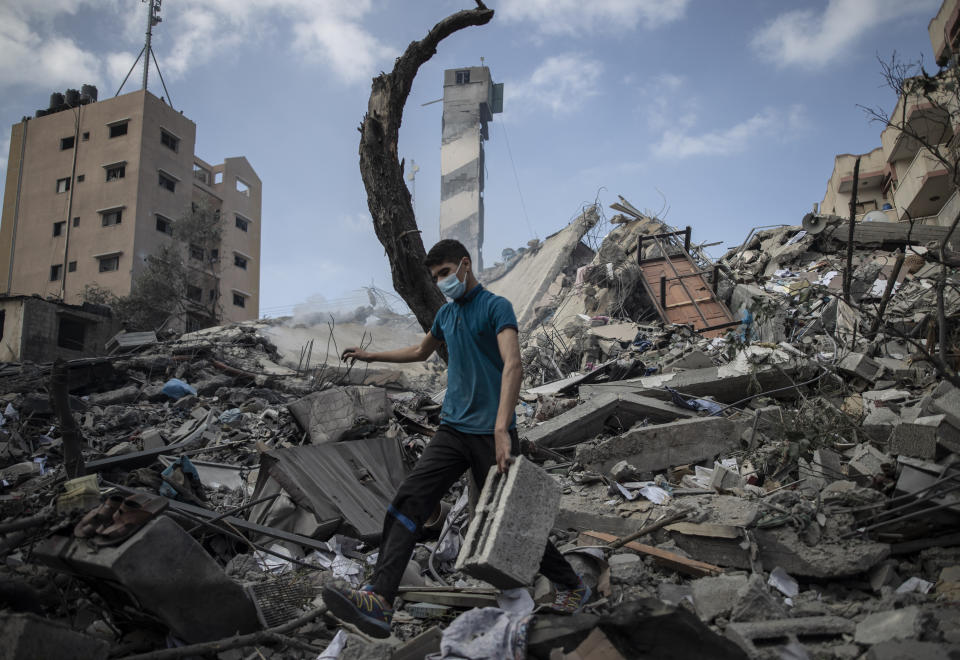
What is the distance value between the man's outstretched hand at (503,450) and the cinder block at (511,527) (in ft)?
0.10

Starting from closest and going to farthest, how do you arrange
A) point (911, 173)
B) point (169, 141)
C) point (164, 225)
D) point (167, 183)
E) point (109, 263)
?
point (911, 173)
point (109, 263)
point (164, 225)
point (167, 183)
point (169, 141)

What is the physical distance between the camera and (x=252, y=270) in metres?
31.6

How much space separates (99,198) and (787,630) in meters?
29.6

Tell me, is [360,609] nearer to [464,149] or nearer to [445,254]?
[445,254]

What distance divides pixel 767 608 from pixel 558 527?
151 cm

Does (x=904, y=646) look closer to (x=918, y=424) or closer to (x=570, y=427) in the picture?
(x=918, y=424)

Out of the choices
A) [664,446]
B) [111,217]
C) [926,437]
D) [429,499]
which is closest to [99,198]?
[111,217]

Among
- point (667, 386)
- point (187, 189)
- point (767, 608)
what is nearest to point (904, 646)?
point (767, 608)

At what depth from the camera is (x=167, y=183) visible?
2716cm

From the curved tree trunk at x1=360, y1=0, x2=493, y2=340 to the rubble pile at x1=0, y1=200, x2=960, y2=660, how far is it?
1018 millimetres

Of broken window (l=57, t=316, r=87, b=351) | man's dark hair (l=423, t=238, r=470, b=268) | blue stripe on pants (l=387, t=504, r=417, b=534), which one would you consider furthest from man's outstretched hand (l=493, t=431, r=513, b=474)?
broken window (l=57, t=316, r=87, b=351)

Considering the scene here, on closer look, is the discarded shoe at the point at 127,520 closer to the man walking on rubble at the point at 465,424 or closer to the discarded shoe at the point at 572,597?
the man walking on rubble at the point at 465,424

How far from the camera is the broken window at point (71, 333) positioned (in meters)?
17.4

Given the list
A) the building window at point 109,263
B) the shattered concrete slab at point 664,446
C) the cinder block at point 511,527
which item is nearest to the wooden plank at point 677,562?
the cinder block at point 511,527
